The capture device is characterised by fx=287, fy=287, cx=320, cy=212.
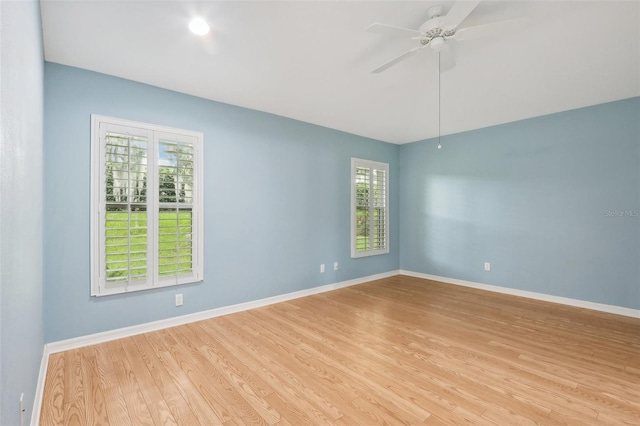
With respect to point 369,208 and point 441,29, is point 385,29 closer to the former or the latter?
point 441,29

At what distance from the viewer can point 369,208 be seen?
16.9 feet

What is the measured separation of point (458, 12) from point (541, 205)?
341 centimetres

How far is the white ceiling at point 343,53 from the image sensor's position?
195 cm

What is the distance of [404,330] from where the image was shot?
2.99 m

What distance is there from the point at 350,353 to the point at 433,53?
8.84 ft

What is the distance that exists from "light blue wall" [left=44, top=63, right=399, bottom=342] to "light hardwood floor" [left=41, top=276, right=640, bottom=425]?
0.39m

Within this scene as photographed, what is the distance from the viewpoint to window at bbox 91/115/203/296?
268 cm

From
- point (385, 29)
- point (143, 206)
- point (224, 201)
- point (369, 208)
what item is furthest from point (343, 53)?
point (369, 208)

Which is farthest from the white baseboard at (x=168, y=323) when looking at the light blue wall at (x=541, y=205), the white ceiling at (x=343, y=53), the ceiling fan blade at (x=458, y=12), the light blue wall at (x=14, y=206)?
the ceiling fan blade at (x=458, y=12)

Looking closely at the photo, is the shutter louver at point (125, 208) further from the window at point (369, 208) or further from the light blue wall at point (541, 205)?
A: the light blue wall at point (541, 205)

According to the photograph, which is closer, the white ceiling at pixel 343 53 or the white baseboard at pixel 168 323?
the white ceiling at pixel 343 53

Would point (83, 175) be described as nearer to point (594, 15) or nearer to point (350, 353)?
point (350, 353)

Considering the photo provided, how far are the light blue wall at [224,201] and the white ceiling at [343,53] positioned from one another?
226 millimetres

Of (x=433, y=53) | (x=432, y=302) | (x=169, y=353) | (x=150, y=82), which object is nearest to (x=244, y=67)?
(x=150, y=82)
